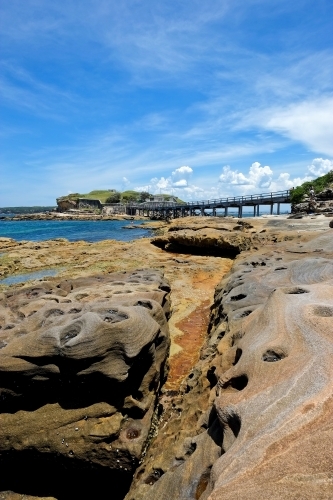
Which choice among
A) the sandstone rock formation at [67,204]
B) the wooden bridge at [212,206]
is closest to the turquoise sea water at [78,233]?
the wooden bridge at [212,206]

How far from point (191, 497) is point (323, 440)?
1346 mm

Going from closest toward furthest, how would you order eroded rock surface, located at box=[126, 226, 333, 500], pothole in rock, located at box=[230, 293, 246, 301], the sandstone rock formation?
1. eroded rock surface, located at box=[126, 226, 333, 500]
2. pothole in rock, located at box=[230, 293, 246, 301]
3. the sandstone rock formation

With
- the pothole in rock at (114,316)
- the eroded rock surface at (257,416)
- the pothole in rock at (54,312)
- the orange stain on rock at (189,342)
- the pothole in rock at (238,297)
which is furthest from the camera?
the pothole in rock at (238,297)

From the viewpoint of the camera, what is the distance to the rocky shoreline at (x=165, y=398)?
272 centimetres

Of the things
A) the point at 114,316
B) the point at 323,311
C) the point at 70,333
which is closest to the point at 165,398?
the point at 114,316

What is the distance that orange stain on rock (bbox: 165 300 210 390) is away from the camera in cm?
759

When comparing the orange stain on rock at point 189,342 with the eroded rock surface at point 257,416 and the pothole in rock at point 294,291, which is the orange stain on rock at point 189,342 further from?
the pothole in rock at point 294,291

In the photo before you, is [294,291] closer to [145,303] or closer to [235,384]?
[235,384]

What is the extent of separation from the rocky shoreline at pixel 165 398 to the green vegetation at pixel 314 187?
126 feet

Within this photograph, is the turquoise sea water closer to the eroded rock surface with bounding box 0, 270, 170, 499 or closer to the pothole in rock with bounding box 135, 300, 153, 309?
the pothole in rock with bounding box 135, 300, 153, 309

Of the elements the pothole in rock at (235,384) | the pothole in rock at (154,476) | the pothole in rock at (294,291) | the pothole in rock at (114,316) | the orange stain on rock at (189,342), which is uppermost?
the pothole in rock at (294,291)

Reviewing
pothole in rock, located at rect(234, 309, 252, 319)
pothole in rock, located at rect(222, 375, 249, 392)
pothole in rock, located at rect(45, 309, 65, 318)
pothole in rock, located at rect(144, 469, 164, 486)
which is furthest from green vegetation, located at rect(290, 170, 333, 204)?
pothole in rock, located at rect(144, 469, 164, 486)

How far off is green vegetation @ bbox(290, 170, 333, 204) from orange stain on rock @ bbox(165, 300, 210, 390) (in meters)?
35.9

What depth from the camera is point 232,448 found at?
2887 mm
